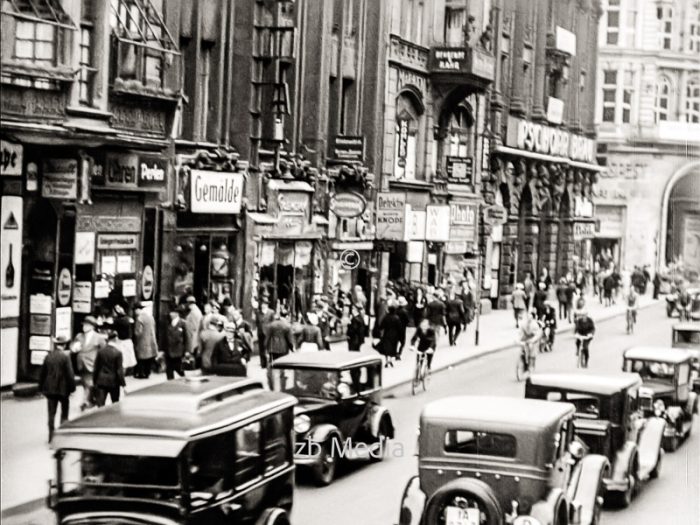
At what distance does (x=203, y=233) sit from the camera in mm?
16094

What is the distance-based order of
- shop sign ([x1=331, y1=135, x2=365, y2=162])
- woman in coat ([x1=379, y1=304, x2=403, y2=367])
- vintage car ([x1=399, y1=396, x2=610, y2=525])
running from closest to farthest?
vintage car ([x1=399, y1=396, x2=610, y2=525])
shop sign ([x1=331, y1=135, x2=365, y2=162])
woman in coat ([x1=379, y1=304, x2=403, y2=367])

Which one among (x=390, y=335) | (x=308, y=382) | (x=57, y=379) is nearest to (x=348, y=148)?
(x=390, y=335)

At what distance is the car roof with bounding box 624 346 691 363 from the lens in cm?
1594

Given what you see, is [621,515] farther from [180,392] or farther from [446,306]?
[180,392]

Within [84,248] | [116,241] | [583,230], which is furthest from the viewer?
[583,230]

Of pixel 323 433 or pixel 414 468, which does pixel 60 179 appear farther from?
pixel 414 468

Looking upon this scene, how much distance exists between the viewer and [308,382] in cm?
1409

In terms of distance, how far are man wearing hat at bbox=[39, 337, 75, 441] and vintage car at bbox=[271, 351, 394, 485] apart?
2576 mm

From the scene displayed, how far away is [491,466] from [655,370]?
5.45 meters

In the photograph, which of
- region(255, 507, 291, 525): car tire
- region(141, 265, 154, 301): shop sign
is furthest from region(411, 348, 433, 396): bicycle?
region(255, 507, 291, 525): car tire

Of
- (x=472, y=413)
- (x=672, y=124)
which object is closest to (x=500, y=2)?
(x=672, y=124)

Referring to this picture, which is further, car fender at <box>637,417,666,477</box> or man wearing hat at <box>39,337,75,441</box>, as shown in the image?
car fender at <box>637,417,666,477</box>

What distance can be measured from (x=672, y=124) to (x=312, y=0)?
14.9 feet

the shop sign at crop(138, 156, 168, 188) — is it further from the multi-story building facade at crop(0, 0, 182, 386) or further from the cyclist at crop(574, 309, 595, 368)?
the cyclist at crop(574, 309, 595, 368)
